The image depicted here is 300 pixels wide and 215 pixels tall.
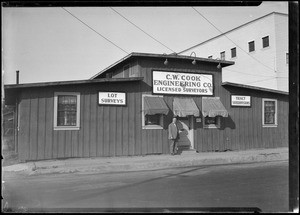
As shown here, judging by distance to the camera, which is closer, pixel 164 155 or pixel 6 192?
pixel 6 192

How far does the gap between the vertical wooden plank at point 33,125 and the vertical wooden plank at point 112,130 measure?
3.47 m

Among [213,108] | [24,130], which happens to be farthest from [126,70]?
[24,130]

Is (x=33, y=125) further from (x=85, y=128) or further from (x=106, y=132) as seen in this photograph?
(x=106, y=132)

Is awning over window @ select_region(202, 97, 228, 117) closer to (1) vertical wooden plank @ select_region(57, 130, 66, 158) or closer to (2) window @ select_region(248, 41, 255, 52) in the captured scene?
(1) vertical wooden plank @ select_region(57, 130, 66, 158)

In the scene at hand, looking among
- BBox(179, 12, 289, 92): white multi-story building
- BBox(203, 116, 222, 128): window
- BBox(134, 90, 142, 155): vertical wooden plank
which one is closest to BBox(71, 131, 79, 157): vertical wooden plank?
BBox(134, 90, 142, 155): vertical wooden plank

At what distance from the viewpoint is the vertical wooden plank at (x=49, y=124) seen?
1333 cm

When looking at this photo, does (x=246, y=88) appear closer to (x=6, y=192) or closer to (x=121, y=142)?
(x=121, y=142)

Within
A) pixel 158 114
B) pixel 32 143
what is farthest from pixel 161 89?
pixel 32 143

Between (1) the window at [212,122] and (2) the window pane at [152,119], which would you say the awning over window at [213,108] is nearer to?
(1) the window at [212,122]

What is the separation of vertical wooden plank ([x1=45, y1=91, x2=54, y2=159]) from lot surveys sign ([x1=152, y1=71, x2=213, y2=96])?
17.7 feet

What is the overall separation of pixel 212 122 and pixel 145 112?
15.3 feet

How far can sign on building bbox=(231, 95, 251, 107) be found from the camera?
1816cm

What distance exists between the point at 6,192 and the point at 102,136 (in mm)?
6862

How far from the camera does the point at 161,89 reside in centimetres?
1611
